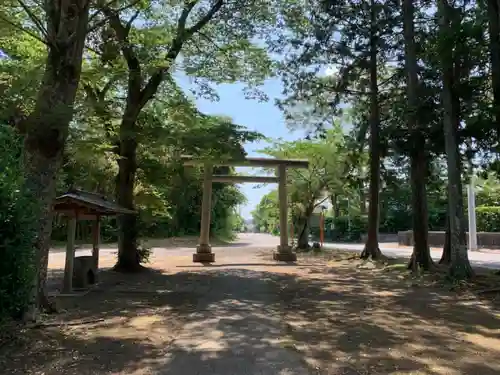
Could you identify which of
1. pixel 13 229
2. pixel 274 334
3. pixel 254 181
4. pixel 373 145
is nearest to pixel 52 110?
pixel 13 229

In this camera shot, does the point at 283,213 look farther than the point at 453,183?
Yes

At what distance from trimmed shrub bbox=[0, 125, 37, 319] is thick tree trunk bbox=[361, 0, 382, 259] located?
14.4 metres

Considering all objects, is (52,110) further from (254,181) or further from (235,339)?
(254,181)

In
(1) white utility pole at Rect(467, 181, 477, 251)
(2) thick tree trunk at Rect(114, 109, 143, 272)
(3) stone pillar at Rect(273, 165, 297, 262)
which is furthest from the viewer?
(1) white utility pole at Rect(467, 181, 477, 251)

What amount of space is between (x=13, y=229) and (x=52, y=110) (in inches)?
107

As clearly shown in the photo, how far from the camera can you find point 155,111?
1728 centimetres

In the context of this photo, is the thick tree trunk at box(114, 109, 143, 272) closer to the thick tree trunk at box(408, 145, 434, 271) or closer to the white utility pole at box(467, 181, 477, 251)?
the thick tree trunk at box(408, 145, 434, 271)

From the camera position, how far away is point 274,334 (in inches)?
291

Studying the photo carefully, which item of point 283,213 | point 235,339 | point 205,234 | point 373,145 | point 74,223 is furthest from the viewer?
point 283,213

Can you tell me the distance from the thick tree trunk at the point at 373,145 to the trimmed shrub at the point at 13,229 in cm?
1443

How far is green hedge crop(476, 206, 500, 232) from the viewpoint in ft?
108

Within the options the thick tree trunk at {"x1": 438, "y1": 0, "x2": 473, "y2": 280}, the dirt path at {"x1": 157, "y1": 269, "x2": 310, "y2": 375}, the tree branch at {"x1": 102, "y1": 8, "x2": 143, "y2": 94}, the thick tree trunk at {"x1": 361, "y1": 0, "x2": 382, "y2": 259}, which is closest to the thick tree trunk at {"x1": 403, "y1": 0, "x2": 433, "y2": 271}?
the thick tree trunk at {"x1": 438, "y1": 0, "x2": 473, "y2": 280}

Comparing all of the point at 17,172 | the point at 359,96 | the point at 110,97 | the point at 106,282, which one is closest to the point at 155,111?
the point at 110,97

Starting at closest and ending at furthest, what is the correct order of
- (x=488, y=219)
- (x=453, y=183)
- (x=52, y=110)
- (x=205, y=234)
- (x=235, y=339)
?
(x=235, y=339) → (x=52, y=110) → (x=453, y=183) → (x=205, y=234) → (x=488, y=219)
